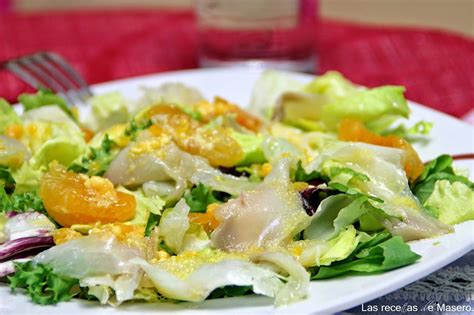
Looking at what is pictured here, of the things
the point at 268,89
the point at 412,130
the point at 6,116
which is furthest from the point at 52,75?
the point at 412,130

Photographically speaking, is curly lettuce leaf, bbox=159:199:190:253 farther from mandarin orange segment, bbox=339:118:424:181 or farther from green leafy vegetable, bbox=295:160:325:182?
mandarin orange segment, bbox=339:118:424:181

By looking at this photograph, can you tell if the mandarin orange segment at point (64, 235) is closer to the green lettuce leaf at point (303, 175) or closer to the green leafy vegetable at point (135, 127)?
the green leafy vegetable at point (135, 127)

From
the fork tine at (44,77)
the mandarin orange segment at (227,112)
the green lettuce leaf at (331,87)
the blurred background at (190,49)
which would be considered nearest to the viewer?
the mandarin orange segment at (227,112)

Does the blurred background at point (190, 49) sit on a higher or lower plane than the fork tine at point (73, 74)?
lower

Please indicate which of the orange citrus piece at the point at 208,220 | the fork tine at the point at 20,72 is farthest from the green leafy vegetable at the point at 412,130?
the fork tine at the point at 20,72

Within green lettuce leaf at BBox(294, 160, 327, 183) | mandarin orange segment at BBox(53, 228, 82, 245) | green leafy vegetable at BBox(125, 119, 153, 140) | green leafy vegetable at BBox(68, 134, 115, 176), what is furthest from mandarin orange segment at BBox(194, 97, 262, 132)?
mandarin orange segment at BBox(53, 228, 82, 245)

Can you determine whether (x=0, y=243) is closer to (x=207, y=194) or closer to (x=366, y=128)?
(x=207, y=194)
